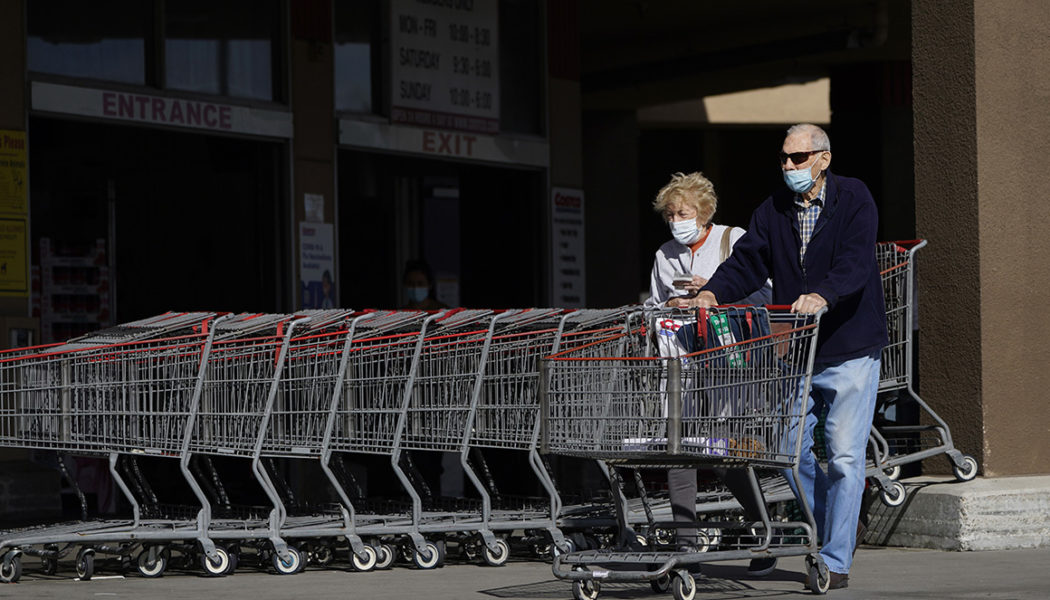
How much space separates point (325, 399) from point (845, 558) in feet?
8.89

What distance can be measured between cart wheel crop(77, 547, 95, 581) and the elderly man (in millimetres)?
3093

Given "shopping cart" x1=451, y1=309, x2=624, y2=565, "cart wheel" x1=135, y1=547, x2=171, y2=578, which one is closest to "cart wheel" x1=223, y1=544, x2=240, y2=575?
"cart wheel" x1=135, y1=547, x2=171, y2=578

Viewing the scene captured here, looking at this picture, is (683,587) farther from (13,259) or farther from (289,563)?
(13,259)

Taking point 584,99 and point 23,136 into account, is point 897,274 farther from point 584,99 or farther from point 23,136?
point 584,99

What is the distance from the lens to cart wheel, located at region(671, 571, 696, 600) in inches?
241

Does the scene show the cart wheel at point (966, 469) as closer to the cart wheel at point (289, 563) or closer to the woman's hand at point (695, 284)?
the woman's hand at point (695, 284)

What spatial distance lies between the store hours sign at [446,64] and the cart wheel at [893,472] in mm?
5367

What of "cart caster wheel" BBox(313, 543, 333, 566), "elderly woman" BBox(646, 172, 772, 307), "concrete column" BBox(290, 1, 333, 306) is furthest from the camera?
"concrete column" BBox(290, 1, 333, 306)

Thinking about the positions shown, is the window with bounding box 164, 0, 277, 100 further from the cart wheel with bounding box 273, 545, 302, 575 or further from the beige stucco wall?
the beige stucco wall

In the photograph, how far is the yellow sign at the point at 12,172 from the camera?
385 inches

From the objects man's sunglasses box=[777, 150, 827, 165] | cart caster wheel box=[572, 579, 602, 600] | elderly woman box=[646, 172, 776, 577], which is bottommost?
cart caster wheel box=[572, 579, 602, 600]

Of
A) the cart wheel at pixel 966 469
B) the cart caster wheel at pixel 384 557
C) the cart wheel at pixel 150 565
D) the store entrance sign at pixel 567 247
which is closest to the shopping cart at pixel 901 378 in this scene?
the cart wheel at pixel 966 469

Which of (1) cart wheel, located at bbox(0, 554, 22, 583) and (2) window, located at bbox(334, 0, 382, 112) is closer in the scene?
(1) cart wheel, located at bbox(0, 554, 22, 583)

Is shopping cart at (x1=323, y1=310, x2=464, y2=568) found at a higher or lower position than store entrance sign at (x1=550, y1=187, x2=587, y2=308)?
lower
